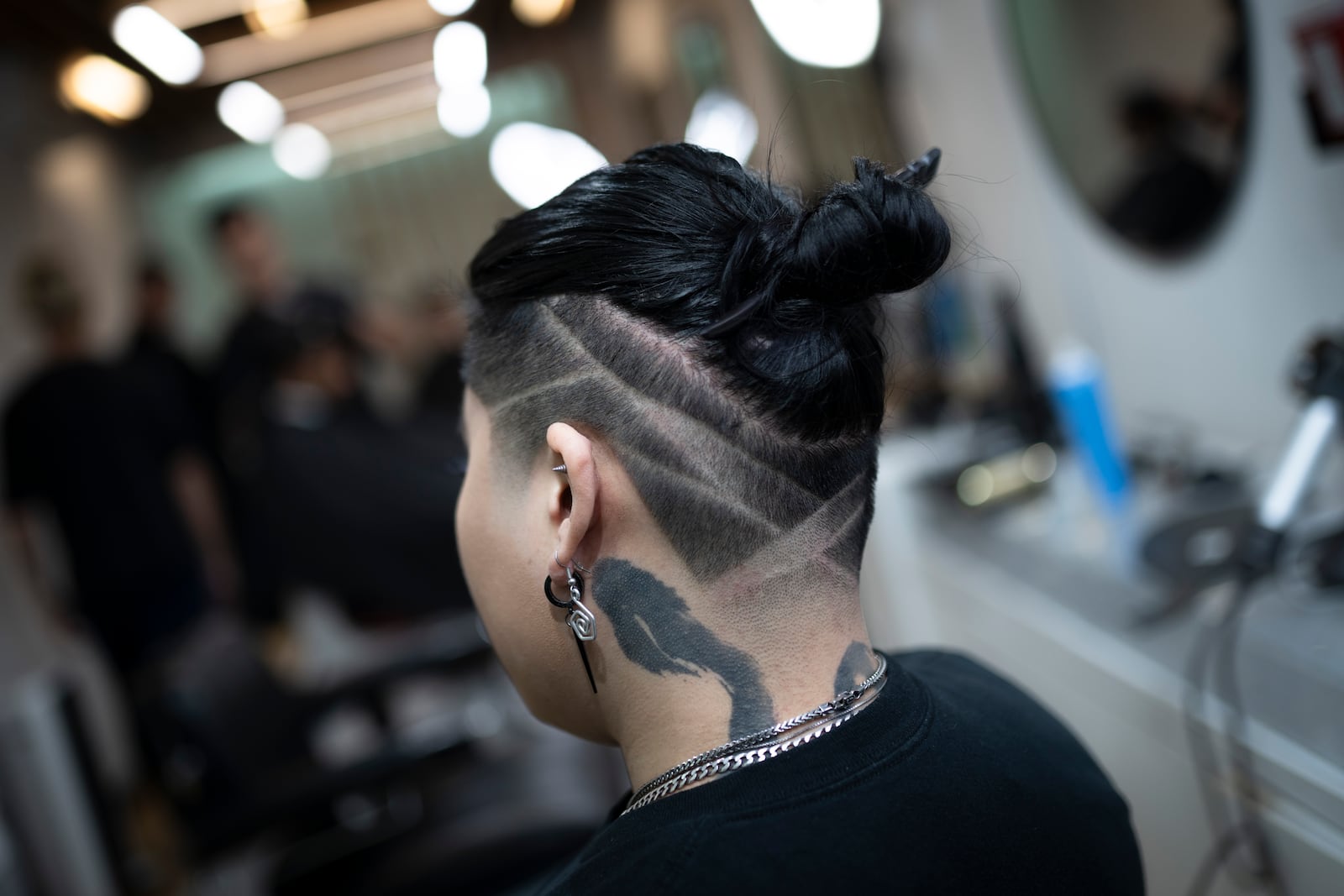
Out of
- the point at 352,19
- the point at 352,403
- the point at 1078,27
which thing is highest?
the point at 352,19

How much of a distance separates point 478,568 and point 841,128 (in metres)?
2.27

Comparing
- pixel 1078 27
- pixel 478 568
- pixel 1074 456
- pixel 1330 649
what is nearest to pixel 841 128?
pixel 1078 27

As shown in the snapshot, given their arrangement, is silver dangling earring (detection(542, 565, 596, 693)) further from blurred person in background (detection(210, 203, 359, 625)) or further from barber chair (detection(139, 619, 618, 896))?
blurred person in background (detection(210, 203, 359, 625))

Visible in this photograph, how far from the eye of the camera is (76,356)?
119 inches

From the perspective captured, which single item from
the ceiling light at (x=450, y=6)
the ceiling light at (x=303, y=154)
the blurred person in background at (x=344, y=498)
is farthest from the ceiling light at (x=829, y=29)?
the ceiling light at (x=303, y=154)

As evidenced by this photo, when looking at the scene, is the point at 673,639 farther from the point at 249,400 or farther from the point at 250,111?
the point at 250,111

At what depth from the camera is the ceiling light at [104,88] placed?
4.21 m

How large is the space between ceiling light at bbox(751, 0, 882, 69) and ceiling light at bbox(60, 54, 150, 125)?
3302 millimetres

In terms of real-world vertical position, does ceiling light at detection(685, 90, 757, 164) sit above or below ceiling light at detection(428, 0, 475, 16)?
below

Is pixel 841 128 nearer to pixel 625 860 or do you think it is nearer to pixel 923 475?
pixel 923 475

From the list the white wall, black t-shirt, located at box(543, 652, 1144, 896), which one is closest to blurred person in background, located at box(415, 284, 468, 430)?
the white wall

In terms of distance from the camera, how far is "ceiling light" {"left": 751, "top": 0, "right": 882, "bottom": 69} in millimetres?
2051

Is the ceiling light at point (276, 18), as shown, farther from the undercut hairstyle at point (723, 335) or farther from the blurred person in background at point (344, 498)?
the undercut hairstyle at point (723, 335)

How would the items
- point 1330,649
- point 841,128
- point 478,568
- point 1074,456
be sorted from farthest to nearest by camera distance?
point 841,128, point 1074,456, point 1330,649, point 478,568
